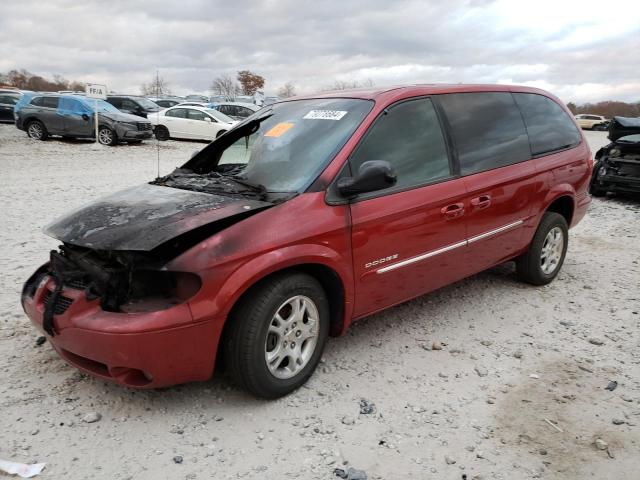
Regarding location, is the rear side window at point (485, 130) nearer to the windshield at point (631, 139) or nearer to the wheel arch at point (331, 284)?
the wheel arch at point (331, 284)

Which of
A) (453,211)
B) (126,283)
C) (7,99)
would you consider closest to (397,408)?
(453,211)

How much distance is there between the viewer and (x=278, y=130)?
3.82 m

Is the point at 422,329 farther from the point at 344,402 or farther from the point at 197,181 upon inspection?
the point at 197,181

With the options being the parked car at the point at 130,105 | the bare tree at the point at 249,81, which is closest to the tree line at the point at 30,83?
the bare tree at the point at 249,81

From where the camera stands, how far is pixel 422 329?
4.11 m

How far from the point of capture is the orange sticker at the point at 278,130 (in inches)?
Result: 148

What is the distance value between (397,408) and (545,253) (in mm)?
2752

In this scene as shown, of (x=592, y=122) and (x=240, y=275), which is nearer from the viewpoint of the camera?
(x=240, y=275)

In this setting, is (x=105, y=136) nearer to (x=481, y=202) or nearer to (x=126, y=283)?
(x=481, y=202)

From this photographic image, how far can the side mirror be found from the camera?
3080 millimetres

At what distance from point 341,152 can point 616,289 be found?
11.3 ft

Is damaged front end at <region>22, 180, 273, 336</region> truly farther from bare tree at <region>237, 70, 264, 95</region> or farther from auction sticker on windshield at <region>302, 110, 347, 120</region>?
bare tree at <region>237, 70, 264, 95</region>

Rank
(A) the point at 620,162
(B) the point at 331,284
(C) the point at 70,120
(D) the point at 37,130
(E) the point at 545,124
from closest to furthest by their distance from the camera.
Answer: (B) the point at 331,284 → (E) the point at 545,124 → (A) the point at 620,162 → (C) the point at 70,120 → (D) the point at 37,130

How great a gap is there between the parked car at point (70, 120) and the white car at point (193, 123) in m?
2.39
